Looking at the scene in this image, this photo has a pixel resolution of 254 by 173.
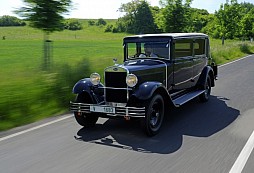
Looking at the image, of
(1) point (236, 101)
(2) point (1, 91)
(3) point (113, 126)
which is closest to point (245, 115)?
(1) point (236, 101)

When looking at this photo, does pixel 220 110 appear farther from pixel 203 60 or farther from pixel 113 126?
pixel 113 126

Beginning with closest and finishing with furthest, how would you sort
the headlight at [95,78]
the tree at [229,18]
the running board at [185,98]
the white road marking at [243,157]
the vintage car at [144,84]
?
the white road marking at [243,157] → the vintage car at [144,84] → the headlight at [95,78] → the running board at [185,98] → the tree at [229,18]

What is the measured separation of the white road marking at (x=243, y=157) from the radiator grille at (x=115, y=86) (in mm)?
2421

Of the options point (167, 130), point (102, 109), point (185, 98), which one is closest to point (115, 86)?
point (102, 109)

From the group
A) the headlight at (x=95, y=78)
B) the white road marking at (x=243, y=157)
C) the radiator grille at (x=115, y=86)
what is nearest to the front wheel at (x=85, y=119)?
the radiator grille at (x=115, y=86)

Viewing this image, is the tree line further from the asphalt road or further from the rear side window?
the asphalt road

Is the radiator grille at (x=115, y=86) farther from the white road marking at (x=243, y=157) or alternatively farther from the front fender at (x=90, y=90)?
the white road marking at (x=243, y=157)

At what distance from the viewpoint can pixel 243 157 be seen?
4695 millimetres

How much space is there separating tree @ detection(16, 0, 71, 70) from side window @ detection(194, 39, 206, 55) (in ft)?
14.3

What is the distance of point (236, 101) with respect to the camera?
29.0 ft

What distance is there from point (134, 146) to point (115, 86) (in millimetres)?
1462

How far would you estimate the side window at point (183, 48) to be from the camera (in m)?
7.32

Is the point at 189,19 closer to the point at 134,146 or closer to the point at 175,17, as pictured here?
the point at 175,17

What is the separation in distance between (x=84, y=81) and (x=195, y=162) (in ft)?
10.1
